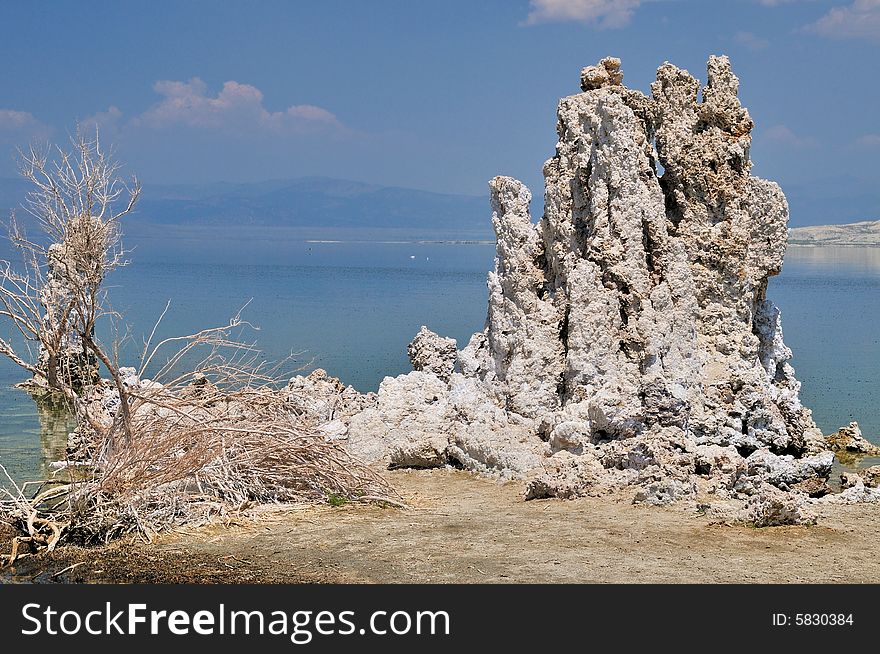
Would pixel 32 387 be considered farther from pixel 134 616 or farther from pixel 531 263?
pixel 134 616

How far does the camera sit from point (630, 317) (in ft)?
38.3

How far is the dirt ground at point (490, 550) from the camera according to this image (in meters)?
7.29

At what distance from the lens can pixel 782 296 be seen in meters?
51.6

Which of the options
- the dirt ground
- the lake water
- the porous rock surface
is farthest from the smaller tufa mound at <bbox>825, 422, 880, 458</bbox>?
the dirt ground

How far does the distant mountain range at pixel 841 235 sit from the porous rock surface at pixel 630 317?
457 ft

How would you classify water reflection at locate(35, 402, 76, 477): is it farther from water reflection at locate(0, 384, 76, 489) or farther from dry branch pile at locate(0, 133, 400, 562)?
dry branch pile at locate(0, 133, 400, 562)

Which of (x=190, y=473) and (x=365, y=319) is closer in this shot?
(x=190, y=473)

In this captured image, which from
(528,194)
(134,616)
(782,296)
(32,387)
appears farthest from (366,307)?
(134,616)

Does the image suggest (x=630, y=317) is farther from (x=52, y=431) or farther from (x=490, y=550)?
(x=52, y=431)

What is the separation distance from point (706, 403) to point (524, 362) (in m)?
2.10

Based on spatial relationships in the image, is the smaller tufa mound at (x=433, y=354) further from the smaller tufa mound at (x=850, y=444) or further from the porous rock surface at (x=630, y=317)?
the smaller tufa mound at (x=850, y=444)

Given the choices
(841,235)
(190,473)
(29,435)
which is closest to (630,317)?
(190,473)

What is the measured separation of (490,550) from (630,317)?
178 inches

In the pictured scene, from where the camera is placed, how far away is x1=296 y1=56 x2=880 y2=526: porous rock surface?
11.0 metres
